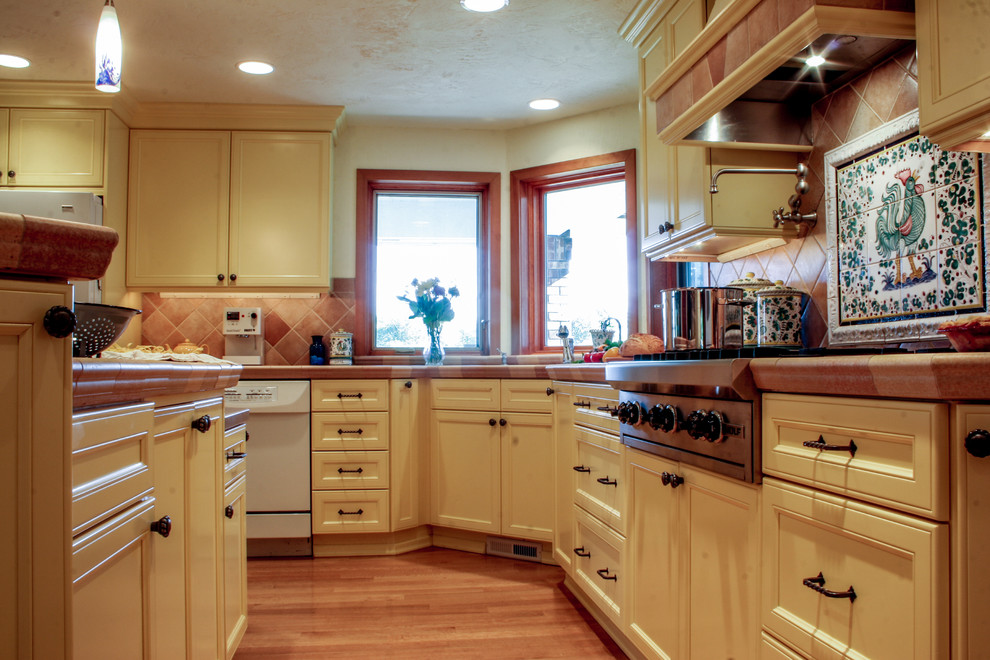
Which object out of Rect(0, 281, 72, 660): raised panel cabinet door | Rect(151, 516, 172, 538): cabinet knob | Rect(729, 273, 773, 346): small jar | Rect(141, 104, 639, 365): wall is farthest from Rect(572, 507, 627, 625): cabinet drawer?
Rect(141, 104, 639, 365): wall

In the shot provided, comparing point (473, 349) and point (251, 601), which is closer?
point (251, 601)

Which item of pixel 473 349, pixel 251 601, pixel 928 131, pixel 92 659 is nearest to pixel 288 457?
pixel 251 601

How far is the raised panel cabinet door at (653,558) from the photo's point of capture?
5.67ft

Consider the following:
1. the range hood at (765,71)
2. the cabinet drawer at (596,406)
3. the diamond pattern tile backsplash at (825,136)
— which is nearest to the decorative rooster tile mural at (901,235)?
the diamond pattern tile backsplash at (825,136)

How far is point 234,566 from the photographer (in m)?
1.90

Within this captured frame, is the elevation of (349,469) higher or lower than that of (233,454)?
lower

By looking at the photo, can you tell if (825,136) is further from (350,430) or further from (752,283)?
(350,430)

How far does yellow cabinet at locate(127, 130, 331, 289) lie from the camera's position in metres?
3.90

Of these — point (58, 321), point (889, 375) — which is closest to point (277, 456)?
point (58, 321)

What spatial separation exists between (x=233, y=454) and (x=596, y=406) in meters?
1.14

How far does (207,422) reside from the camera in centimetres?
154

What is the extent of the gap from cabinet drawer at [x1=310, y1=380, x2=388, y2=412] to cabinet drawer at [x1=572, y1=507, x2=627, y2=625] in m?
1.23

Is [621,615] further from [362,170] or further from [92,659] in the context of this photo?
[362,170]

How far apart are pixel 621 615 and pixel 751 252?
4.35 feet
